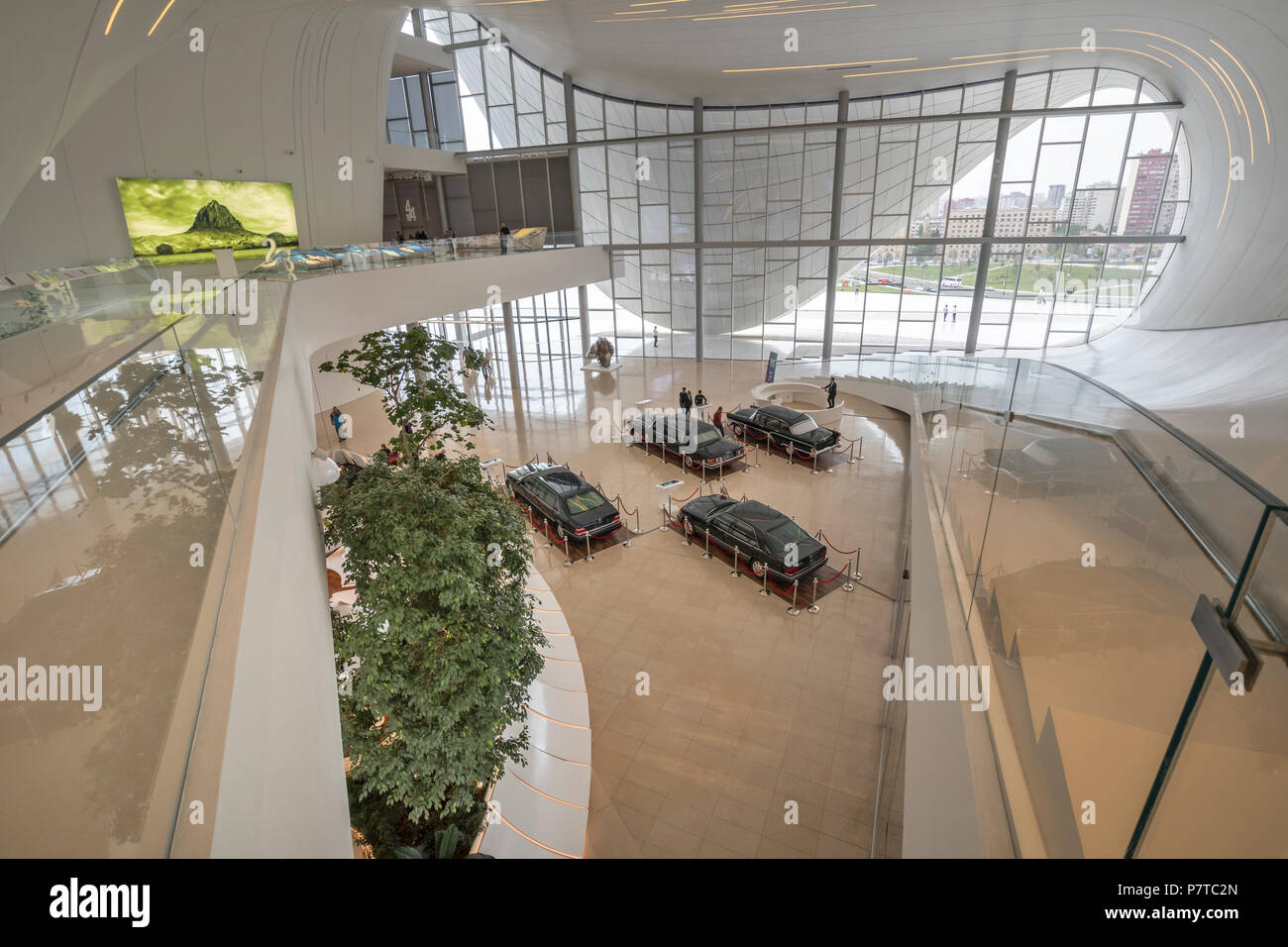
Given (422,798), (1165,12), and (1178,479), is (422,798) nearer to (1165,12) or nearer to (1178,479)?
(1178,479)

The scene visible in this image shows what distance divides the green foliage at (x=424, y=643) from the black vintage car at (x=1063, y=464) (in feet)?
13.9

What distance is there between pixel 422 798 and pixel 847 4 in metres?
15.0

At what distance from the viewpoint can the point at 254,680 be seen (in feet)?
6.66

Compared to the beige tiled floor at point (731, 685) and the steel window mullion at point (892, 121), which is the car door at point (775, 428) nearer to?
the beige tiled floor at point (731, 685)

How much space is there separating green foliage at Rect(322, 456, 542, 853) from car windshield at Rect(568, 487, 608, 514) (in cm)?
495

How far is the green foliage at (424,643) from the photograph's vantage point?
518 cm

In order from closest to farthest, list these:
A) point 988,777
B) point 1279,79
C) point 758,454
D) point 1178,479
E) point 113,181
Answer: point 1178,479
point 988,777
point 1279,79
point 113,181
point 758,454

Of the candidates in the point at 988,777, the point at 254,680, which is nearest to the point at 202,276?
the point at 254,680

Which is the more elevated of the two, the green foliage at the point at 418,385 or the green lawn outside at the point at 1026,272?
the green lawn outside at the point at 1026,272

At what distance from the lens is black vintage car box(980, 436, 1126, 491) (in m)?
2.71

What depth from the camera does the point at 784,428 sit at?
14.7 m

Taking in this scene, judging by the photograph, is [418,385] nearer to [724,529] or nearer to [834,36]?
[724,529]

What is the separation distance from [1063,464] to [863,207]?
19910 mm

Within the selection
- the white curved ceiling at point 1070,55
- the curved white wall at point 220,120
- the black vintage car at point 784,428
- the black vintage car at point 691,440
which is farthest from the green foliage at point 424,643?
the white curved ceiling at point 1070,55
